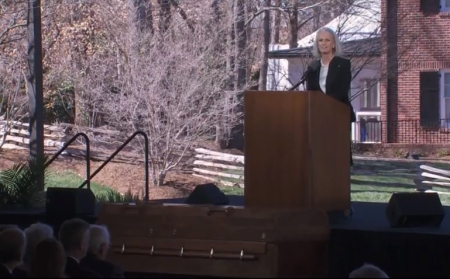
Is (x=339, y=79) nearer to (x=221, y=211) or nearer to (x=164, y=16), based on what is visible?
(x=221, y=211)

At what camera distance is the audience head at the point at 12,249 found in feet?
16.1

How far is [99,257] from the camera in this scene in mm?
5414

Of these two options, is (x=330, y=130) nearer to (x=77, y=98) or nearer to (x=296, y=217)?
(x=296, y=217)

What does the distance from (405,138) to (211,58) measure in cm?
919

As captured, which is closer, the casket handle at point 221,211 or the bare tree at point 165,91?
the casket handle at point 221,211

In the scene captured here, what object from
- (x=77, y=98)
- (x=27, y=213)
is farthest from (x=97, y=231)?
(x=77, y=98)

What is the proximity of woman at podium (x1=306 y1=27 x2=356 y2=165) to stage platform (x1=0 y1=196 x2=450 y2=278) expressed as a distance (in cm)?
91

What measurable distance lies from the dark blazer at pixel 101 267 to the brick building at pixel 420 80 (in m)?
21.1

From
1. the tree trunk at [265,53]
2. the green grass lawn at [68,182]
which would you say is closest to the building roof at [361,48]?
the tree trunk at [265,53]

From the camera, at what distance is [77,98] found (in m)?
A: 20.7

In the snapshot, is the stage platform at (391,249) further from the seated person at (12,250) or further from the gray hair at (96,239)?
the seated person at (12,250)

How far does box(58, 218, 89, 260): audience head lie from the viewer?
5.23 metres

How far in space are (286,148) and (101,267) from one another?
181cm

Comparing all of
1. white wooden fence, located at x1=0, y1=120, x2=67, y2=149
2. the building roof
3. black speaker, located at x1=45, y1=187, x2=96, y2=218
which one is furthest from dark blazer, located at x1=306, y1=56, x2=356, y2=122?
the building roof
